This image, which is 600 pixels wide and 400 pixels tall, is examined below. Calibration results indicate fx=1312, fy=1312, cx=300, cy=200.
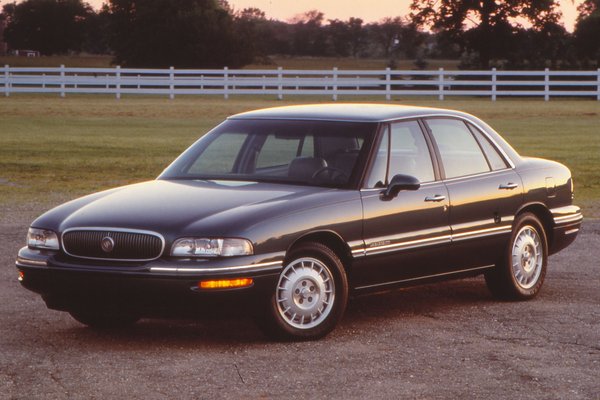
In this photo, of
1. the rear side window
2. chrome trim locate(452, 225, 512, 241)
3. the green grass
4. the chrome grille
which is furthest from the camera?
the green grass

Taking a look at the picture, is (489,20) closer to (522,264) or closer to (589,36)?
(589,36)

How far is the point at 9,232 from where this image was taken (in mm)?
13508

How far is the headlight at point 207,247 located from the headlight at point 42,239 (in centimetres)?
84

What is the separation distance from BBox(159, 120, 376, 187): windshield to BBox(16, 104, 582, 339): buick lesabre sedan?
1 cm

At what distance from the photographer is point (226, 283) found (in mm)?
7352

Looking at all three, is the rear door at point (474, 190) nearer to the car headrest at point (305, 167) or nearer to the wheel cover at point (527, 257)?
the wheel cover at point (527, 257)

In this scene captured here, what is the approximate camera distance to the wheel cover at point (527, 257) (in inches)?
371

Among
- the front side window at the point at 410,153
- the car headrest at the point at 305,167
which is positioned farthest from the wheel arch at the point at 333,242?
the front side window at the point at 410,153

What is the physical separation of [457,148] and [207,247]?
254cm

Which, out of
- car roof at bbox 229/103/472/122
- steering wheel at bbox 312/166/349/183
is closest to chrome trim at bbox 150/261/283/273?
steering wheel at bbox 312/166/349/183

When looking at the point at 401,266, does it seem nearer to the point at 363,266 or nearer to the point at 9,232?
the point at 363,266

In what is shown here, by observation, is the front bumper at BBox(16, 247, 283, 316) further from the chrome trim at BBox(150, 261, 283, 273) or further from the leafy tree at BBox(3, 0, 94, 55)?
the leafy tree at BBox(3, 0, 94, 55)

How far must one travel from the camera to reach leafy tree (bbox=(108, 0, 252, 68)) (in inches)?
3342

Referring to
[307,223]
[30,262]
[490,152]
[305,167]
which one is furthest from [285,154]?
[490,152]
